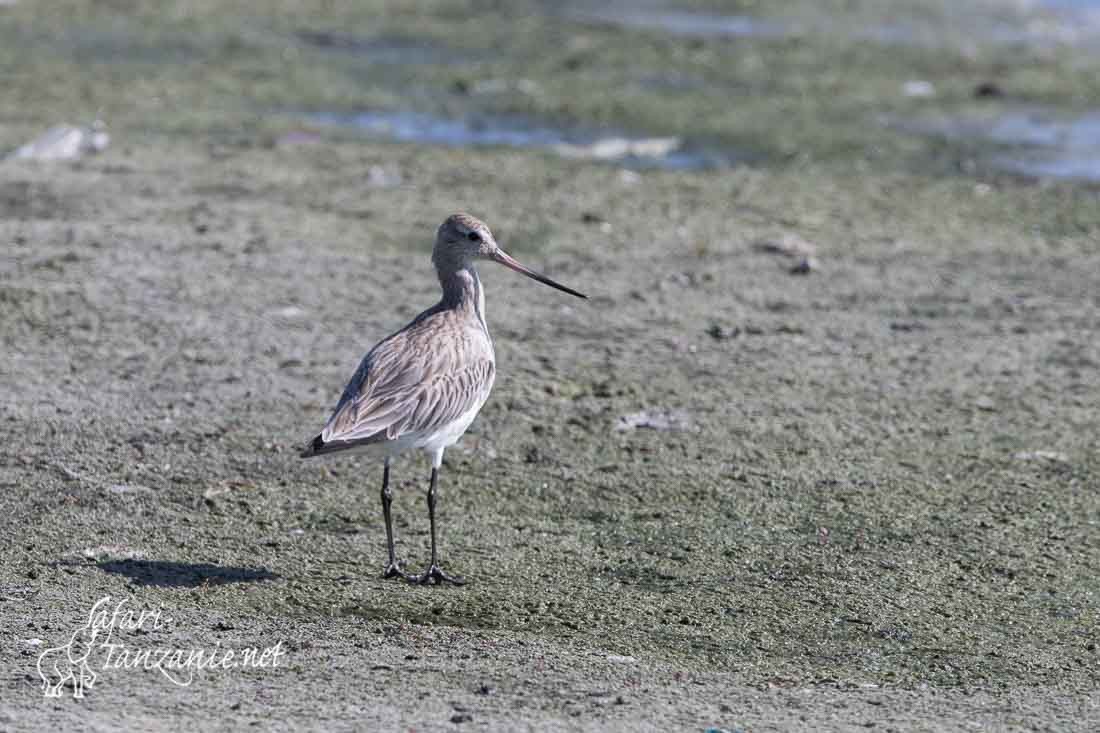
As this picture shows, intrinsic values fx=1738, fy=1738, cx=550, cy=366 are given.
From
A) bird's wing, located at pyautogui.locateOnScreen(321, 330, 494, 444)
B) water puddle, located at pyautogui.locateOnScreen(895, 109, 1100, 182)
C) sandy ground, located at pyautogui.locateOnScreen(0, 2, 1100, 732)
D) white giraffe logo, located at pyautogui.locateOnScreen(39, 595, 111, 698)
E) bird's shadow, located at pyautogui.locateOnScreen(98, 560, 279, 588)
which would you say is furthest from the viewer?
water puddle, located at pyautogui.locateOnScreen(895, 109, 1100, 182)

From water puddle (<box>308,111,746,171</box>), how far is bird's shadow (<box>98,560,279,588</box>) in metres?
6.15

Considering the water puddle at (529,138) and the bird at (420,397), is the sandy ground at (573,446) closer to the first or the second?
the bird at (420,397)

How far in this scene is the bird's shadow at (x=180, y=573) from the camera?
5.51 metres

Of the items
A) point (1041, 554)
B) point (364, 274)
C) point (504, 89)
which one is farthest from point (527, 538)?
point (504, 89)

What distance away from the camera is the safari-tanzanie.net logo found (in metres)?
4.79

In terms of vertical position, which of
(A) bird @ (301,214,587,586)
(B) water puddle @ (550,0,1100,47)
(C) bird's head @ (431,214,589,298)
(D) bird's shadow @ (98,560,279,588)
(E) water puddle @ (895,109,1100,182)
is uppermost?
(B) water puddle @ (550,0,1100,47)

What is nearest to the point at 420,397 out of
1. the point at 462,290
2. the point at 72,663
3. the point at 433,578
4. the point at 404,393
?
the point at 404,393

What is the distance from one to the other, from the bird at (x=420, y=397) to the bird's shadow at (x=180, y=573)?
0.45 metres

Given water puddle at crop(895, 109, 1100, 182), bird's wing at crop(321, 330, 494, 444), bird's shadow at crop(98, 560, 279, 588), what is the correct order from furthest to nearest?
water puddle at crop(895, 109, 1100, 182)
bird's wing at crop(321, 330, 494, 444)
bird's shadow at crop(98, 560, 279, 588)

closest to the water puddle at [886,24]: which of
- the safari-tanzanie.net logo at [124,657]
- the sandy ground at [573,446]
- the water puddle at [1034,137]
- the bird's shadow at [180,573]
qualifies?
the water puddle at [1034,137]

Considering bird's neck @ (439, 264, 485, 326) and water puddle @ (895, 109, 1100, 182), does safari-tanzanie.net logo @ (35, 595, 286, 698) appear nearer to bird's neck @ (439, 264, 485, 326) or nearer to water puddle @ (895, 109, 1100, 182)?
bird's neck @ (439, 264, 485, 326)

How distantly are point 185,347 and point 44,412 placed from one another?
0.98 m

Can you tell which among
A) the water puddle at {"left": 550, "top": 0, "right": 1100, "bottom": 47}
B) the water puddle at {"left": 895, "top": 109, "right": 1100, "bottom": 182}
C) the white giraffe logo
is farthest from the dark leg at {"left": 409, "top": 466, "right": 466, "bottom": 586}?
the water puddle at {"left": 550, "top": 0, "right": 1100, "bottom": 47}

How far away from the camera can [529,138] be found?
12.0 metres
